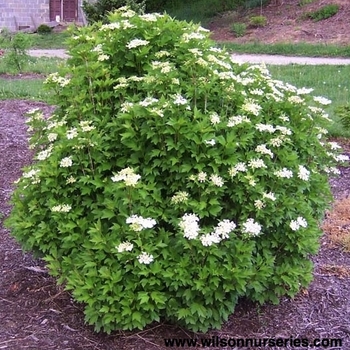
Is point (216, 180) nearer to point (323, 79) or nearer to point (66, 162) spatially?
point (66, 162)

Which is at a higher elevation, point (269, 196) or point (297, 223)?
point (269, 196)

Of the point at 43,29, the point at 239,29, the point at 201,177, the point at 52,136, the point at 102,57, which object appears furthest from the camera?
the point at 43,29

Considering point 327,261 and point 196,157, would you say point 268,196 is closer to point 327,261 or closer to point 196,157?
point 196,157

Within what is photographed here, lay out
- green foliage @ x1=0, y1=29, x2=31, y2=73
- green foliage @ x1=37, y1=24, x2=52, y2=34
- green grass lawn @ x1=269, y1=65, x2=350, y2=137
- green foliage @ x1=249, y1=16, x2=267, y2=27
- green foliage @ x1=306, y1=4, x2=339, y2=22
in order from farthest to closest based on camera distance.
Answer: green foliage @ x1=37, y1=24, x2=52, y2=34 → green foliage @ x1=249, y1=16, x2=267, y2=27 → green foliage @ x1=306, y1=4, x2=339, y2=22 → green foliage @ x1=0, y1=29, x2=31, y2=73 → green grass lawn @ x1=269, y1=65, x2=350, y2=137

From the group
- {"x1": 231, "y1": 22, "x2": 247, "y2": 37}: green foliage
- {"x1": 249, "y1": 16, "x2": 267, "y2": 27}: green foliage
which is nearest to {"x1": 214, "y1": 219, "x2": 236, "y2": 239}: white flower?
{"x1": 231, "y1": 22, "x2": 247, "y2": 37}: green foliage

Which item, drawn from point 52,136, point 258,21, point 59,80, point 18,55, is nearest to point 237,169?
point 52,136

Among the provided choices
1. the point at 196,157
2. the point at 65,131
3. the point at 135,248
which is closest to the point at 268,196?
the point at 196,157

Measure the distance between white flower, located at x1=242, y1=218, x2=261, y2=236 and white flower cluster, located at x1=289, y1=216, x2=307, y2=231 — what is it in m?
0.22

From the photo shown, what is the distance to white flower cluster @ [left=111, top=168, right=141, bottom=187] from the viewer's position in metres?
2.76

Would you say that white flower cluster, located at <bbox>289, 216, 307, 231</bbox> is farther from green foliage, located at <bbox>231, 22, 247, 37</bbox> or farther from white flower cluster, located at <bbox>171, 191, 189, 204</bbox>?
green foliage, located at <bbox>231, 22, 247, 37</bbox>

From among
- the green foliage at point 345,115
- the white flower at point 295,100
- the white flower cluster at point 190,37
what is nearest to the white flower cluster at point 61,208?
the white flower cluster at point 190,37

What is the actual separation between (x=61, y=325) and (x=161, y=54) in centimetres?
162

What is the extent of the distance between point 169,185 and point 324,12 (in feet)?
56.1

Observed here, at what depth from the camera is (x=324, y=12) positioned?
1853 centimetres
